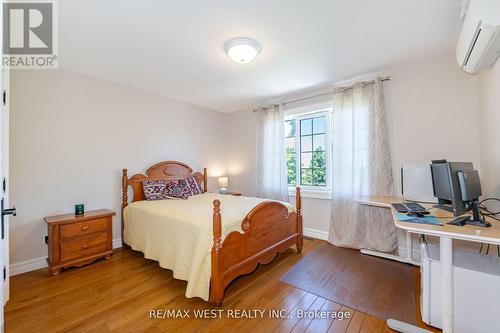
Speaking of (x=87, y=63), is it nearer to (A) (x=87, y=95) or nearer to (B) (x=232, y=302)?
(A) (x=87, y=95)

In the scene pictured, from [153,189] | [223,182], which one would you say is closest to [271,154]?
[223,182]

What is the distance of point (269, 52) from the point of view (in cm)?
240

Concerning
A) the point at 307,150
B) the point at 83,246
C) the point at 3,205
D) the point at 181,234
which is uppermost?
the point at 307,150

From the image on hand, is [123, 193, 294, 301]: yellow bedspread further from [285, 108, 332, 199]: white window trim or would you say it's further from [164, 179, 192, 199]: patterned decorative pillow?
[285, 108, 332, 199]: white window trim

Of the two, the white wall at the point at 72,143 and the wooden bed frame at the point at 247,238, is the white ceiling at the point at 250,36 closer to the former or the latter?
the white wall at the point at 72,143

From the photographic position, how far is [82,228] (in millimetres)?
2561

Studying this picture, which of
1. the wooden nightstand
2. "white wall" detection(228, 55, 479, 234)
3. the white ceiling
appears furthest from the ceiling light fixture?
the wooden nightstand

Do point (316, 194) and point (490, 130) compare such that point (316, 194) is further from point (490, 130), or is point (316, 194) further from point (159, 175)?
point (159, 175)

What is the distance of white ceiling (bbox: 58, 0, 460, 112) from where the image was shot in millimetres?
1743

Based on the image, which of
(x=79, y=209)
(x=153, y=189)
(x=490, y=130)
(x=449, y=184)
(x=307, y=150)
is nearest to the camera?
(x=449, y=184)

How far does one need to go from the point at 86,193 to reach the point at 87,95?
134cm

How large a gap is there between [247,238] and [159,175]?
2.14 metres

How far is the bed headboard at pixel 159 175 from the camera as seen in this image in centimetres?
323

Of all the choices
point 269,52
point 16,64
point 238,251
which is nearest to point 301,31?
point 269,52
